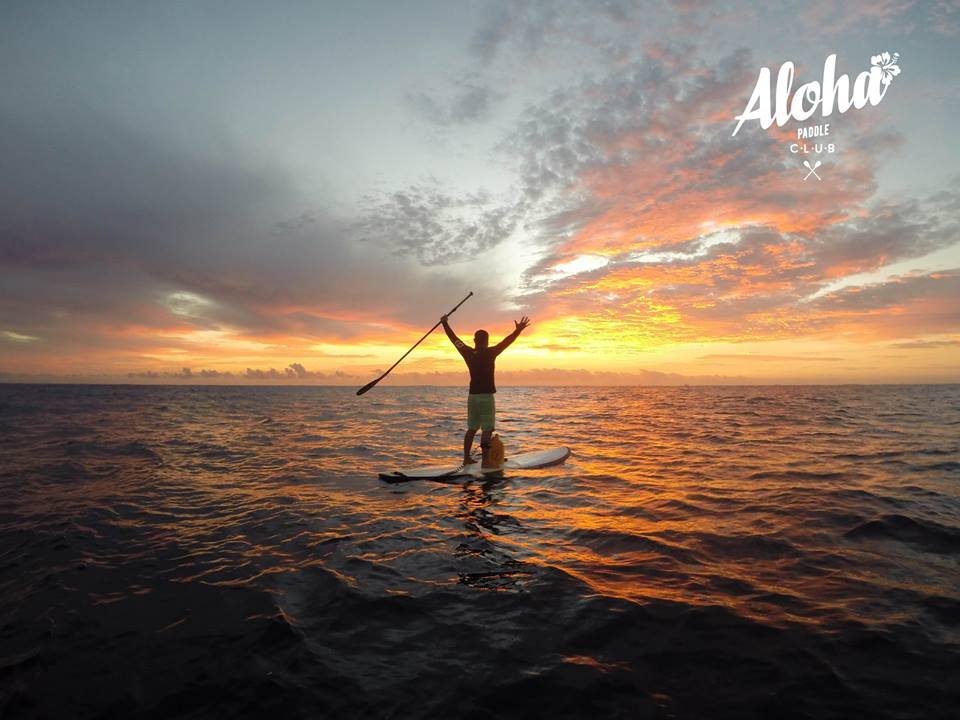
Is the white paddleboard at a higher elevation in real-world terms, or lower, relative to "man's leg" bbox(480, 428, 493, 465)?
lower

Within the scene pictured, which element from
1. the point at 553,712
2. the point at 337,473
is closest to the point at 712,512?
the point at 553,712

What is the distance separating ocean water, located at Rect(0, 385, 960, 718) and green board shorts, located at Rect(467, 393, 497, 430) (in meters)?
1.57

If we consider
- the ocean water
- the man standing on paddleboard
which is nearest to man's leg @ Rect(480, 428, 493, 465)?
the man standing on paddleboard

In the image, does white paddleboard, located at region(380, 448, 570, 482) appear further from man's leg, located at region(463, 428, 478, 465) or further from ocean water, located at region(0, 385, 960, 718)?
ocean water, located at region(0, 385, 960, 718)

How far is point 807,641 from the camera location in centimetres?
401

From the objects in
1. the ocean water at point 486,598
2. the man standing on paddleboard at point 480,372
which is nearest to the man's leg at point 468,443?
the man standing on paddleboard at point 480,372

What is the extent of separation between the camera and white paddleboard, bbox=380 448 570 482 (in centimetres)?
1080

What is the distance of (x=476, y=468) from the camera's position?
38.0 feet

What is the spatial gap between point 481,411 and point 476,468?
148cm

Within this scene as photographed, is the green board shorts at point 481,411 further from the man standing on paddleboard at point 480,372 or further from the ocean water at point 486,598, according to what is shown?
the ocean water at point 486,598

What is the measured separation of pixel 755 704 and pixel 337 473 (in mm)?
10629

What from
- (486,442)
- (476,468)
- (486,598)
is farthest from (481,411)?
(486,598)

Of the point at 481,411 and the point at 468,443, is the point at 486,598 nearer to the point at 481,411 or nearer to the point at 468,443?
the point at 481,411

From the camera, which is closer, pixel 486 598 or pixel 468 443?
pixel 486 598
